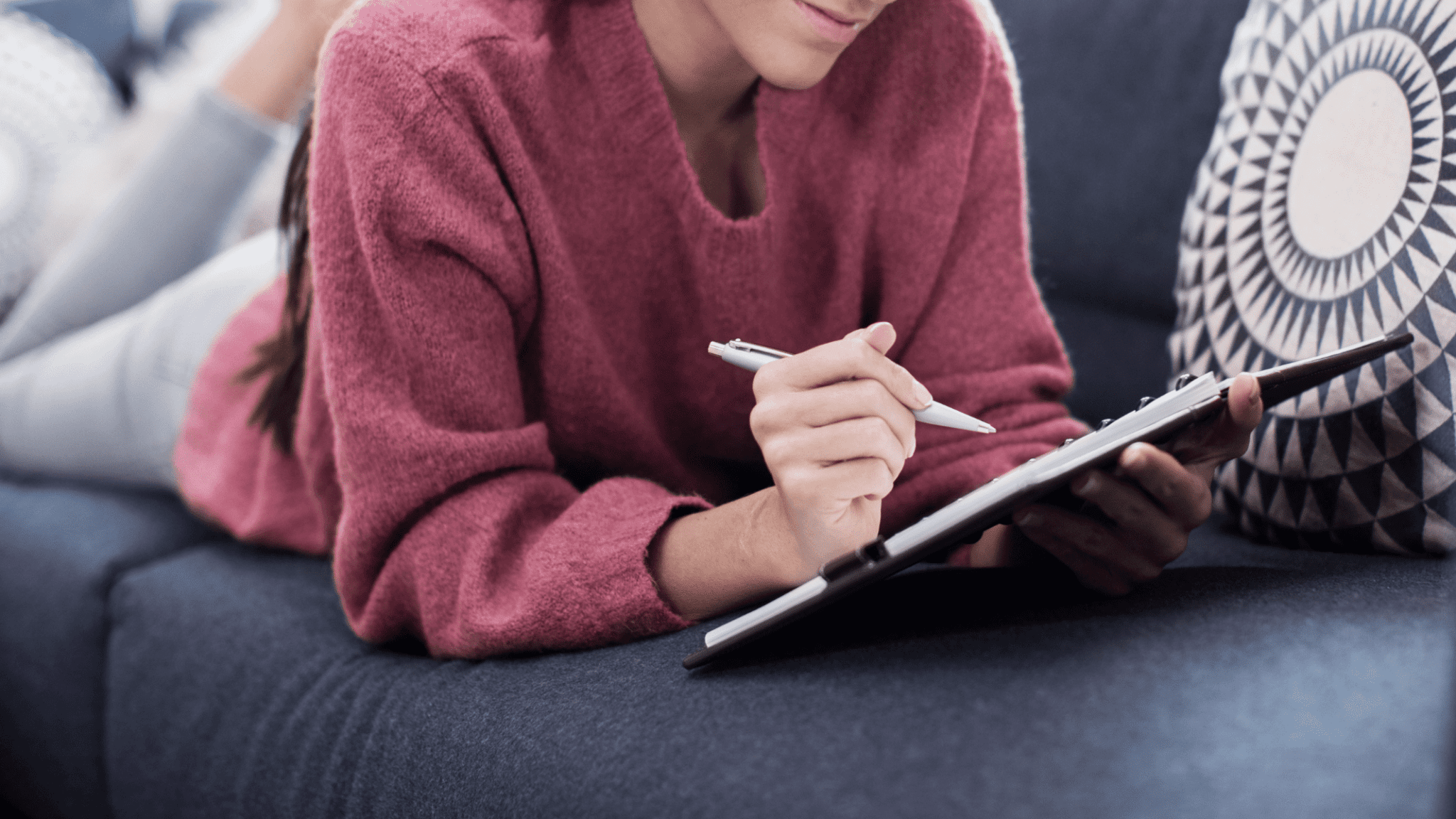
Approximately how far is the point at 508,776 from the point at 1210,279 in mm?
661

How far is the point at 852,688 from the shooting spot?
0.42m

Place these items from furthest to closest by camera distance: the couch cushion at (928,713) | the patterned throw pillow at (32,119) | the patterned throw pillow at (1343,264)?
the patterned throw pillow at (32,119) < the patterned throw pillow at (1343,264) < the couch cushion at (928,713)

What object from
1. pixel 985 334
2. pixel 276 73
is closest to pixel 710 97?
pixel 985 334

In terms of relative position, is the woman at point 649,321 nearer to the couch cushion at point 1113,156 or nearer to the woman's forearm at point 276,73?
the couch cushion at point 1113,156

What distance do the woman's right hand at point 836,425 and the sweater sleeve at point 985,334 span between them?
0.24 m

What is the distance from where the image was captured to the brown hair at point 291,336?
785 mm

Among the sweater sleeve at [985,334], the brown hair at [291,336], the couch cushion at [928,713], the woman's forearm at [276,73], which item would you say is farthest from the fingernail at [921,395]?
the woman's forearm at [276,73]

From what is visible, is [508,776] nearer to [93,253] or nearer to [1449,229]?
[1449,229]

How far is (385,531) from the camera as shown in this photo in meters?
0.60

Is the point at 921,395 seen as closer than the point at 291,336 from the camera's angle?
Yes

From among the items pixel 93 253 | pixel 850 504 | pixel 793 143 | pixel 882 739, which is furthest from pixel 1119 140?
pixel 93 253

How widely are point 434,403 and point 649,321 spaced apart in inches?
8.2

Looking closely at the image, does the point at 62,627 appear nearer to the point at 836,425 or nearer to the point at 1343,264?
the point at 836,425

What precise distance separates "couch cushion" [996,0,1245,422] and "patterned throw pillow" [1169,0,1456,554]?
0.68ft
